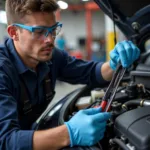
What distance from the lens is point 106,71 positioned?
153 cm

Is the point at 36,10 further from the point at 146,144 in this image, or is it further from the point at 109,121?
the point at 146,144

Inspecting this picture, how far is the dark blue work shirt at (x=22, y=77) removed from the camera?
0.88m

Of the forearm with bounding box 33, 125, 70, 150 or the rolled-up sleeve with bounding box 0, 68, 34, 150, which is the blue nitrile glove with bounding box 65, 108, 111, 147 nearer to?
the forearm with bounding box 33, 125, 70, 150

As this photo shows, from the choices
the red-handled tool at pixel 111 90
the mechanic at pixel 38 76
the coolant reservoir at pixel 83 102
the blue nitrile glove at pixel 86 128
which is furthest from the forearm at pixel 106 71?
the blue nitrile glove at pixel 86 128

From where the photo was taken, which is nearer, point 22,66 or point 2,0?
point 22,66

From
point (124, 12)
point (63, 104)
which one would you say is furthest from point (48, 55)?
point (124, 12)

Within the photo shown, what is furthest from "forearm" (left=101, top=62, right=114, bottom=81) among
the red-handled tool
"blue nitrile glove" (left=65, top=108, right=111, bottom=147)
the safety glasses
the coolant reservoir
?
"blue nitrile glove" (left=65, top=108, right=111, bottom=147)

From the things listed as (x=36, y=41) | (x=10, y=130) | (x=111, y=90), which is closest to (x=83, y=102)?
(x=111, y=90)

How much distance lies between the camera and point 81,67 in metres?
1.62

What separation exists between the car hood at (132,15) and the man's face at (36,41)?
409 mm

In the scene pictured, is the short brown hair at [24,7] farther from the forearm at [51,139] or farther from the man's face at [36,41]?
the forearm at [51,139]

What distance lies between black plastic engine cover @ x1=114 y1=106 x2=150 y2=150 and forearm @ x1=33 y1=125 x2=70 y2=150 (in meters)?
0.21

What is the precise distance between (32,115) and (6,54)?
39cm

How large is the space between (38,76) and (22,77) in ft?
0.43
